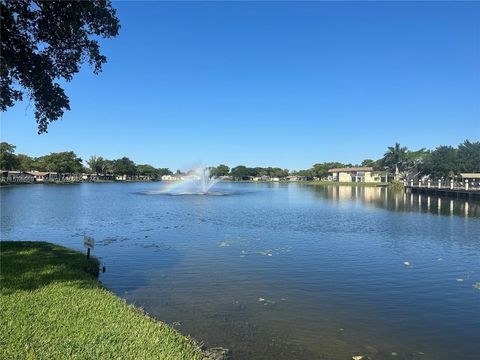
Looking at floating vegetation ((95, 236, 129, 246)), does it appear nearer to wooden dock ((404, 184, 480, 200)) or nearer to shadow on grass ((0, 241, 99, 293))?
shadow on grass ((0, 241, 99, 293))

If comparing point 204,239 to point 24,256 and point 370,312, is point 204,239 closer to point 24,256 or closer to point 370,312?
point 24,256

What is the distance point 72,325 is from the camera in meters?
7.81

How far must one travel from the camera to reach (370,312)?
11.6m

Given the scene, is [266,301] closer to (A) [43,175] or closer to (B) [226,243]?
(B) [226,243]

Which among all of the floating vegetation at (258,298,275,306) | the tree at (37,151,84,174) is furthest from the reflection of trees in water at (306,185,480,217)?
the tree at (37,151,84,174)

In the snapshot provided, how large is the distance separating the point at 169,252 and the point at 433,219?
2761 centimetres

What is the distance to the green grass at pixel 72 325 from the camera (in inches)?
264

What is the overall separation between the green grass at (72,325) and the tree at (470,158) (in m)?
119

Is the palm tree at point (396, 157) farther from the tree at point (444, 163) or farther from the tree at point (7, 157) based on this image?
the tree at point (7, 157)

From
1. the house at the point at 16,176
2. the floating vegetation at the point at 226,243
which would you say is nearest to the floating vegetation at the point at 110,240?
the floating vegetation at the point at 226,243

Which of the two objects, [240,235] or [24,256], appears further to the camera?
[240,235]

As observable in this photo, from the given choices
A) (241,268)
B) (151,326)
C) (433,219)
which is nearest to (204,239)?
(241,268)

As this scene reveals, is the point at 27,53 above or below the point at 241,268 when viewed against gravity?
above

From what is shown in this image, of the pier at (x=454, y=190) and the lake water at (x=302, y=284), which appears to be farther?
the pier at (x=454, y=190)
